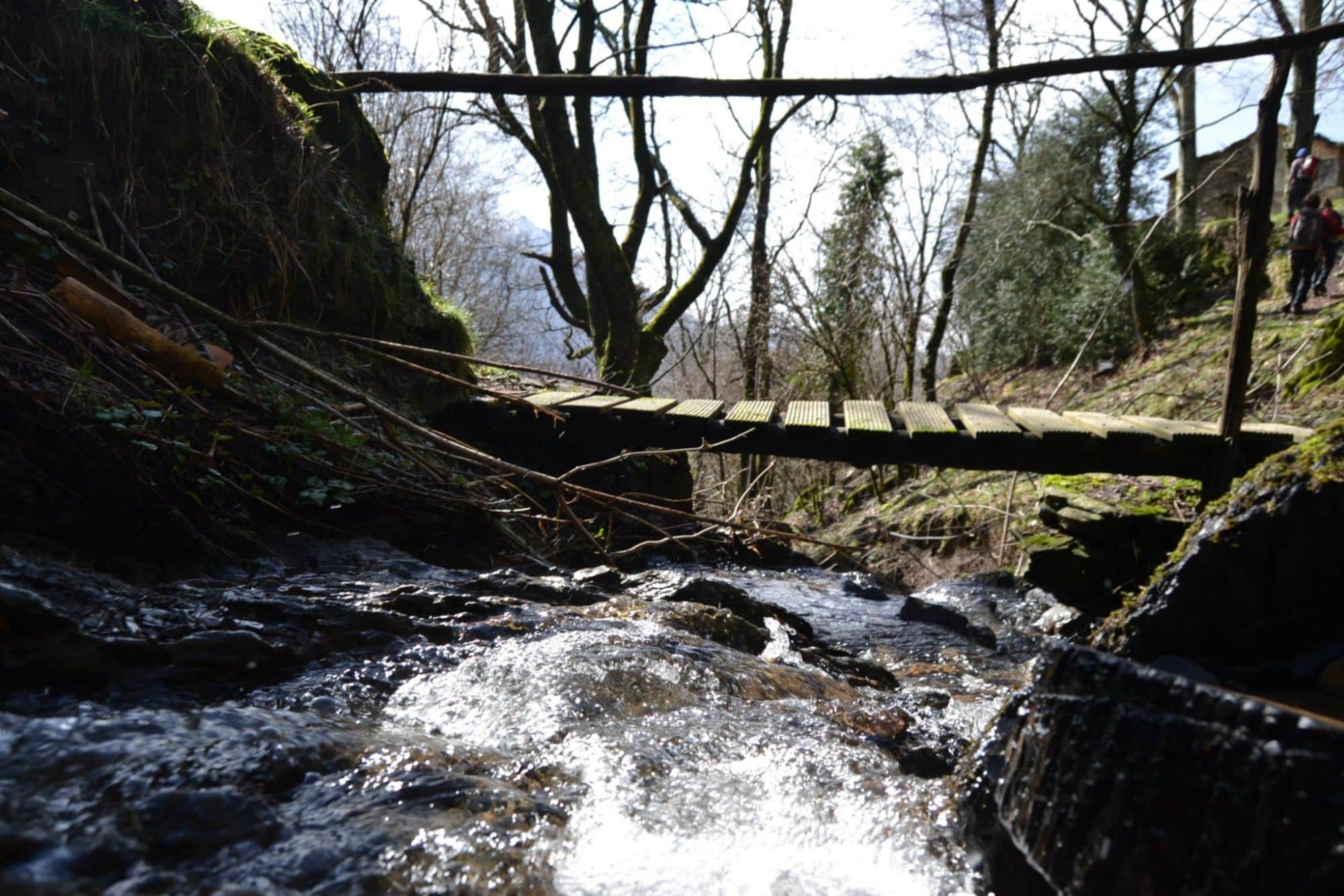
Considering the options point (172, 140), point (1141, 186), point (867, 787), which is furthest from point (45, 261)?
point (1141, 186)

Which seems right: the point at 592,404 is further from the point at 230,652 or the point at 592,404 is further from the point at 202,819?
the point at 202,819

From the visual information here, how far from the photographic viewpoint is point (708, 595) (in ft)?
12.6

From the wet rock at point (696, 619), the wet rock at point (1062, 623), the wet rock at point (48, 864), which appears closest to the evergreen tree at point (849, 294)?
the wet rock at point (1062, 623)

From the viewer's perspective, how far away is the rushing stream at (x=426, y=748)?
132 cm

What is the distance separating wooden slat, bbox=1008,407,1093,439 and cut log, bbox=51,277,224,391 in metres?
4.67

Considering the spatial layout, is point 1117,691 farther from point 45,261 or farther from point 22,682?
point 45,261

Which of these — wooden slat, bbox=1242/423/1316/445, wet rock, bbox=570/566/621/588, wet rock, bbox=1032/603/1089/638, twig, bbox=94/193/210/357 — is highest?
twig, bbox=94/193/210/357

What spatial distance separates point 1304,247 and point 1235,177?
459 inches

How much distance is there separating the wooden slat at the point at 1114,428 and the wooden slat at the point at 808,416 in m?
1.67

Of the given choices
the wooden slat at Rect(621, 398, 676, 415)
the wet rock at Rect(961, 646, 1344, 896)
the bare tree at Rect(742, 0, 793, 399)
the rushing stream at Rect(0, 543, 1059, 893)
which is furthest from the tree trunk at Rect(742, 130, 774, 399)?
the wet rock at Rect(961, 646, 1344, 896)

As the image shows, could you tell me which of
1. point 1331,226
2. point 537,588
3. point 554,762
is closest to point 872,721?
point 554,762

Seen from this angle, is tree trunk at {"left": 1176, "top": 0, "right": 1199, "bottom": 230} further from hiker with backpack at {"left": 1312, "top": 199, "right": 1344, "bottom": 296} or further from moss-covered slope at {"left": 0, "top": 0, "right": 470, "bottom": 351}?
moss-covered slope at {"left": 0, "top": 0, "right": 470, "bottom": 351}

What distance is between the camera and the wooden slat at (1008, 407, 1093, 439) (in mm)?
5234

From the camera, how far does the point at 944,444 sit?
553 cm
